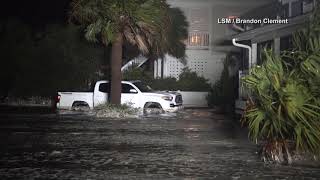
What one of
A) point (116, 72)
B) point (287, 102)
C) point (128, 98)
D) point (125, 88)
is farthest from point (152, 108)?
point (287, 102)

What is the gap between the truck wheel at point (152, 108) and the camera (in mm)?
23281

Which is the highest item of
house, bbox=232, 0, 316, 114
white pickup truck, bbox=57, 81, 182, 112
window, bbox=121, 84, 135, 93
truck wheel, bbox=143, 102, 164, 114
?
house, bbox=232, 0, 316, 114

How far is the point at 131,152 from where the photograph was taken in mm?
11781

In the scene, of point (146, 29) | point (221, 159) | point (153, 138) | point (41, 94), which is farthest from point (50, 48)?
point (221, 159)

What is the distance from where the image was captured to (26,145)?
12.8 m

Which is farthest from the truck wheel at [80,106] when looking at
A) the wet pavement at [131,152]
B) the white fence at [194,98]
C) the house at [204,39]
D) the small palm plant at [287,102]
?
the small palm plant at [287,102]

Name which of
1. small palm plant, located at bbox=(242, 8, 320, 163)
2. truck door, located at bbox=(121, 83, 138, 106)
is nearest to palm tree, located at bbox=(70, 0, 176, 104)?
truck door, located at bbox=(121, 83, 138, 106)

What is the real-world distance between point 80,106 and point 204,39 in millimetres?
10827

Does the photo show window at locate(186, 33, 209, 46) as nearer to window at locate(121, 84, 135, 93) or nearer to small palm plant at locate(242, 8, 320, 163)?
window at locate(121, 84, 135, 93)

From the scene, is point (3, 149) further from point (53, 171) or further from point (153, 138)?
point (153, 138)

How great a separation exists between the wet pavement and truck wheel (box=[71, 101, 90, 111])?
4.26 meters

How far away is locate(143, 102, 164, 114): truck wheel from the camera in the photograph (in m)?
23.3

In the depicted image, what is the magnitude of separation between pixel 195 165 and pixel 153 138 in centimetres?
443

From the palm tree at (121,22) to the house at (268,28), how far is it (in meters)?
3.90
